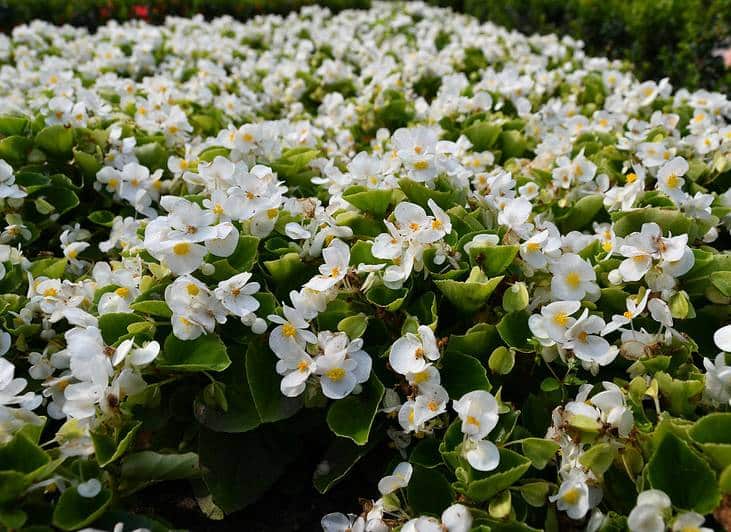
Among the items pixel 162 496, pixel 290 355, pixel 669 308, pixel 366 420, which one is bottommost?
pixel 162 496

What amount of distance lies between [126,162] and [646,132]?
6.62 feet

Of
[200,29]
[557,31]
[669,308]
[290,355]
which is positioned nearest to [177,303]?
[290,355]

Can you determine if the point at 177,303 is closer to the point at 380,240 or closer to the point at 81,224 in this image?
the point at 380,240

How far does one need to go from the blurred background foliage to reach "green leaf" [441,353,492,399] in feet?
12.5

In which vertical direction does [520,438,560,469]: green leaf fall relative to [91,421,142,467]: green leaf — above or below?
above

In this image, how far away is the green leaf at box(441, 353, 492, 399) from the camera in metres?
1.49

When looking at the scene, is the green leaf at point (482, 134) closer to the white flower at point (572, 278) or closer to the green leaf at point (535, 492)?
the white flower at point (572, 278)

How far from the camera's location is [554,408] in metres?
1.52

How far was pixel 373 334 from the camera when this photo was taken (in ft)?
5.41

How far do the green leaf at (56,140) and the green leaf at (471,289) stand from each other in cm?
153

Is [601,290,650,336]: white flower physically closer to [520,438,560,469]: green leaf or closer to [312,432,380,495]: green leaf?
[520,438,560,469]: green leaf

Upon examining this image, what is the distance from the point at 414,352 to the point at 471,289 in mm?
231

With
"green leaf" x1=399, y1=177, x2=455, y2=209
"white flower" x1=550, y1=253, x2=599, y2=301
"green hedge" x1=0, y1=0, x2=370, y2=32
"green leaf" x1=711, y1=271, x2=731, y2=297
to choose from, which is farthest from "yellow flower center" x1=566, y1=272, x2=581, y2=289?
"green hedge" x1=0, y1=0, x2=370, y2=32

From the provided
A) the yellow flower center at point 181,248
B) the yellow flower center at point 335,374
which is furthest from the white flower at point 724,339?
the yellow flower center at point 181,248
